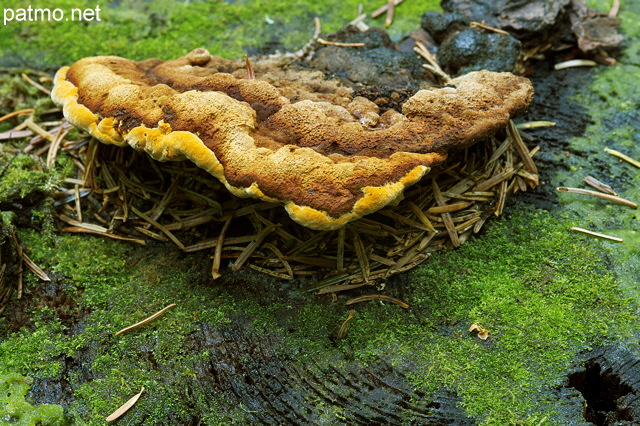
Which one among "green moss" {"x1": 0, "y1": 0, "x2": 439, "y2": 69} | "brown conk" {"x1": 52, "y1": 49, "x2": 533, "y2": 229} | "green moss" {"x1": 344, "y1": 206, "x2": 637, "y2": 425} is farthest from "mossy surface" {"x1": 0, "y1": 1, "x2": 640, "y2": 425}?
"green moss" {"x1": 0, "y1": 0, "x2": 439, "y2": 69}

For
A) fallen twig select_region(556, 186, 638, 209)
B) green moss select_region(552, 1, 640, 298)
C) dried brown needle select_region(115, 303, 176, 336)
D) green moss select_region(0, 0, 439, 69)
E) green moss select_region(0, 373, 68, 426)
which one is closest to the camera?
green moss select_region(0, 373, 68, 426)

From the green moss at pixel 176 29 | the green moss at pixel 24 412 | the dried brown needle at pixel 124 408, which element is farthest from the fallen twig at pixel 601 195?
the green moss at pixel 24 412

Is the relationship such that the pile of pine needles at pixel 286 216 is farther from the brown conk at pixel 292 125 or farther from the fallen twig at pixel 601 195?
the brown conk at pixel 292 125

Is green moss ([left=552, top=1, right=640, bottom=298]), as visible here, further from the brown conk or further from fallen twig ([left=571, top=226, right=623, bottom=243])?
the brown conk

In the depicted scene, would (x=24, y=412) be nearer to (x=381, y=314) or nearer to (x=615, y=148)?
(x=381, y=314)

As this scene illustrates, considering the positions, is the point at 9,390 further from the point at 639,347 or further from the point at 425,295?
the point at 639,347

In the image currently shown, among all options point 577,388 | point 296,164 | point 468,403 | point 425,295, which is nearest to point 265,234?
point 296,164
